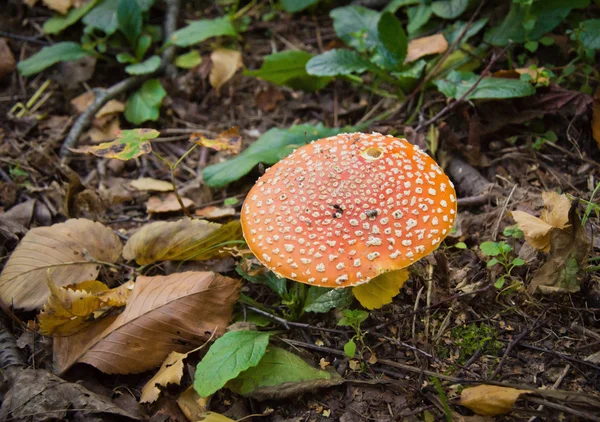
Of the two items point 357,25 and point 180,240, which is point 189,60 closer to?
point 357,25

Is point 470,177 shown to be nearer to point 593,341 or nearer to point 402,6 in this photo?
point 593,341

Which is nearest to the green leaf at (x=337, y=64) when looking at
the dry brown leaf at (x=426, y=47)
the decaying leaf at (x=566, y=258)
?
the dry brown leaf at (x=426, y=47)

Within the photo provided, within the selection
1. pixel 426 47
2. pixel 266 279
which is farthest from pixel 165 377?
pixel 426 47

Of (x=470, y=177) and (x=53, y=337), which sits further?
(x=470, y=177)

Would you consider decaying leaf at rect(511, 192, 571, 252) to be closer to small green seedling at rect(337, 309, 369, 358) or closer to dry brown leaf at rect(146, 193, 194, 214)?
small green seedling at rect(337, 309, 369, 358)

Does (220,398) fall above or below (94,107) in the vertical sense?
below

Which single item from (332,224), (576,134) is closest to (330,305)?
(332,224)

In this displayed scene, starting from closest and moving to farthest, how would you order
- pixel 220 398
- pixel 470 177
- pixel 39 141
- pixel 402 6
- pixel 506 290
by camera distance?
pixel 220 398 → pixel 506 290 → pixel 470 177 → pixel 39 141 → pixel 402 6

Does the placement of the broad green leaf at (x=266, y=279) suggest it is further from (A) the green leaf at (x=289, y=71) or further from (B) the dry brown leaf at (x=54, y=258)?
(A) the green leaf at (x=289, y=71)
